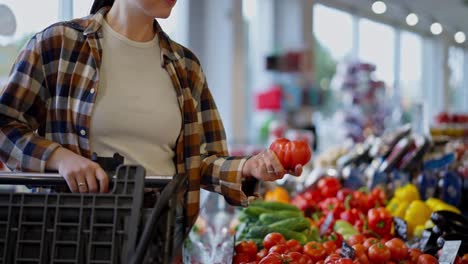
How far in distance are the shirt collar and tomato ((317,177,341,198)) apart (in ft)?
6.96

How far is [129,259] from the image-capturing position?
133cm

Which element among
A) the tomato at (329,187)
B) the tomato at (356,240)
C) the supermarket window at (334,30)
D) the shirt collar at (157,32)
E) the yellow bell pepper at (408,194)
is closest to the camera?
the shirt collar at (157,32)

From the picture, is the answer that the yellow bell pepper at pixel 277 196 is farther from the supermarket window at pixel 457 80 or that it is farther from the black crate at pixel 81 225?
the supermarket window at pixel 457 80

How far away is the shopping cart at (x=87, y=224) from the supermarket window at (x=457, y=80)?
17.6 metres

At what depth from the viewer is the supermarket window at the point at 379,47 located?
46.1ft

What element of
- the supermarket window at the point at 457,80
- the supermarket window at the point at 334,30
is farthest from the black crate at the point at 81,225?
the supermarket window at the point at 457,80

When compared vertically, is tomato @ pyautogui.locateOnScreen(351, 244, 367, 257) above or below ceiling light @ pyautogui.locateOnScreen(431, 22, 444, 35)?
below

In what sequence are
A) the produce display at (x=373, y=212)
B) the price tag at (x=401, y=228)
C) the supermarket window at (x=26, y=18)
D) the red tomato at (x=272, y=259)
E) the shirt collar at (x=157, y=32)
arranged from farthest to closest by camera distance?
the supermarket window at (x=26, y=18), the price tag at (x=401, y=228), the produce display at (x=373, y=212), the red tomato at (x=272, y=259), the shirt collar at (x=157, y=32)

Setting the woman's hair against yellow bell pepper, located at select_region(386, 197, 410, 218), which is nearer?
the woman's hair

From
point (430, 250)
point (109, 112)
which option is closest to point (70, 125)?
point (109, 112)

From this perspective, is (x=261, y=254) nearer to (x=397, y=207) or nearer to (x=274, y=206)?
(x=274, y=206)

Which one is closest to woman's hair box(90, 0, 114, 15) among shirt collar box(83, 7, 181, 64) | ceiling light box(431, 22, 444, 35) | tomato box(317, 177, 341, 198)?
shirt collar box(83, 7, 181, 64)

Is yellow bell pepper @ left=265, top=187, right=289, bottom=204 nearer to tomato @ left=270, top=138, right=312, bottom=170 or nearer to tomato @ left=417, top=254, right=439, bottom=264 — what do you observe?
tomato @ left=417, top=254, right=439, bottom=264

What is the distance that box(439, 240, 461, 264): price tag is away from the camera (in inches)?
89.8
